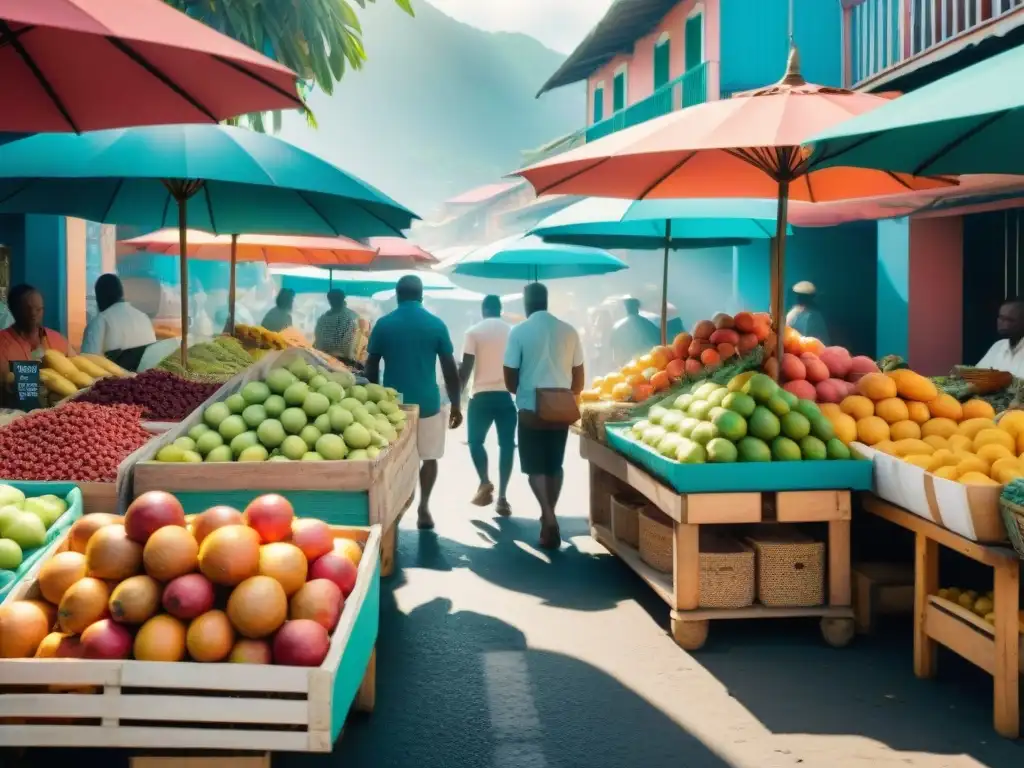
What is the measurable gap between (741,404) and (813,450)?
0.43 meters

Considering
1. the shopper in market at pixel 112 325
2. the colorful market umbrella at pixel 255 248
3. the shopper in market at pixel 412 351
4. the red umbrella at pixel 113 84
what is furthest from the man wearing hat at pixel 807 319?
the red umbrella at pixel 113 84

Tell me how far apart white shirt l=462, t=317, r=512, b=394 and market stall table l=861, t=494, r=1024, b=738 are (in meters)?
4.45

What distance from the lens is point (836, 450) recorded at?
4887 mm

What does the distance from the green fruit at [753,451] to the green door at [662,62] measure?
17400 mm

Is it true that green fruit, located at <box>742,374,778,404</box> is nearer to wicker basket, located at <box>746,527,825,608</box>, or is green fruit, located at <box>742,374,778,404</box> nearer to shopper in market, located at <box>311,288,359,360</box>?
wicker basket, located at <box>746,527,825,608</box>

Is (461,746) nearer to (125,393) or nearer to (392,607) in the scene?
(392,607)

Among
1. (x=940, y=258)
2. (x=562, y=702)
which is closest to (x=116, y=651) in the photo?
(x=562, y=702)

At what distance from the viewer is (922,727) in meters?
3.84

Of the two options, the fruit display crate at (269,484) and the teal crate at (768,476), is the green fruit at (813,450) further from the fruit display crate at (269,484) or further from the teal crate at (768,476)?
the fruit display crate at (269,484)

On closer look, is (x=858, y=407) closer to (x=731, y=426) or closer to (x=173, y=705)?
(x=731, y=426)

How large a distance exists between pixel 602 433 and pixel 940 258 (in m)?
6.96

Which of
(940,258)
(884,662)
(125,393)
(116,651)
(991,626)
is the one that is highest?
(940,258)

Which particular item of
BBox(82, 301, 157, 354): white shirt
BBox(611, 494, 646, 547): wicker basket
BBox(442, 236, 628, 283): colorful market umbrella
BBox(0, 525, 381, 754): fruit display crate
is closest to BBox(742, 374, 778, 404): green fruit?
BBox(611, 494, 646, 547): wicker basket

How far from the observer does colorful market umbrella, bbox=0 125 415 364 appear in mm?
5074
